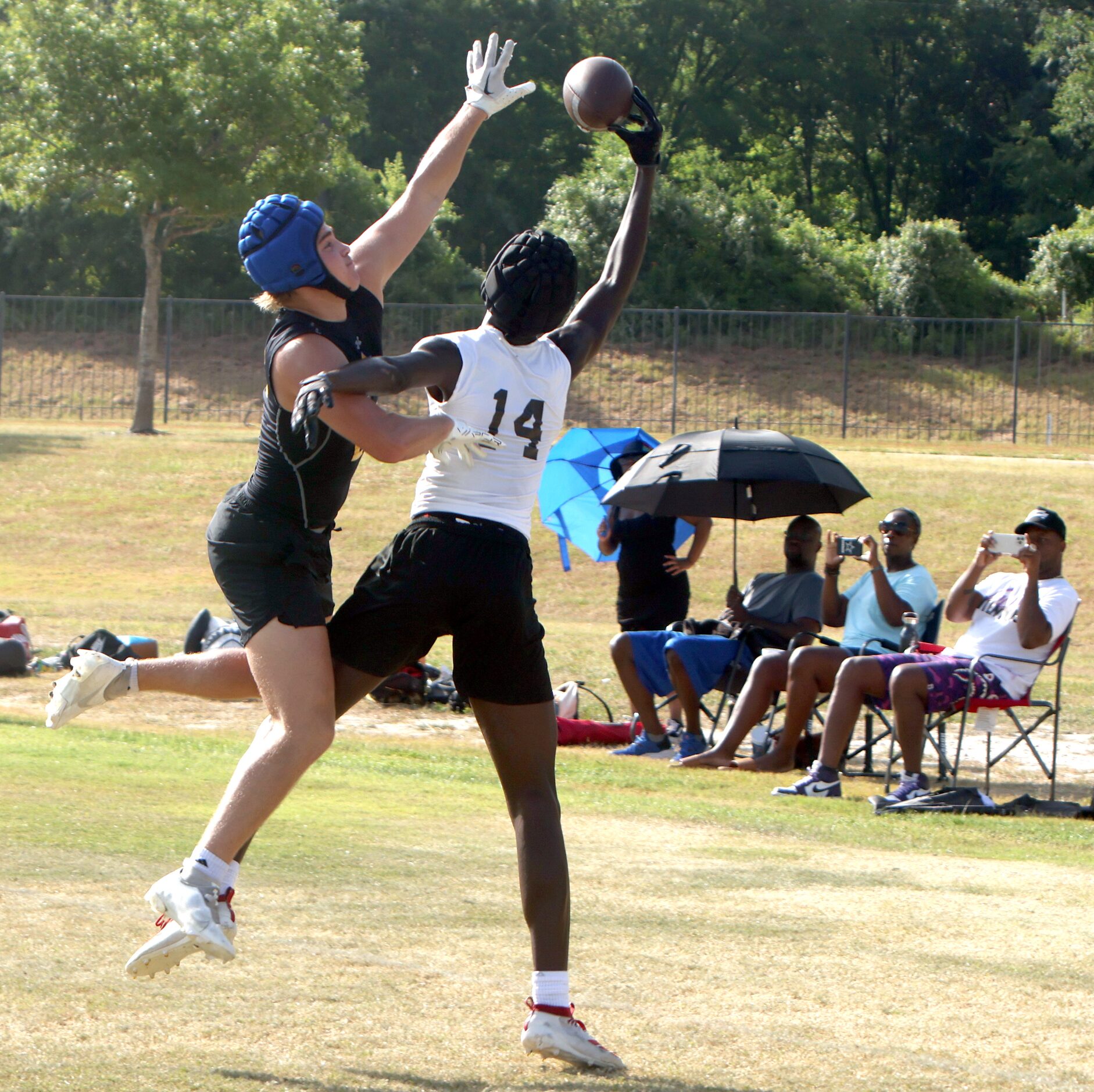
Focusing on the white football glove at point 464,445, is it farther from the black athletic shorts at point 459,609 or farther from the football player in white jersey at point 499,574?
the black athletic shorts at point 459,609

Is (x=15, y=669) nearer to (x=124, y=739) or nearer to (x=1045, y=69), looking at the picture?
(x=124, y=739)

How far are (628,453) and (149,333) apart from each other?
18097 mm

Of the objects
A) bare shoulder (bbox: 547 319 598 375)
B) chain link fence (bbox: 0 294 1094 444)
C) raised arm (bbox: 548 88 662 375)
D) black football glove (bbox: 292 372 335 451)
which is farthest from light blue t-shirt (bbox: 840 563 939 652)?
chain link fence (bbox: 0 294 1094 444)

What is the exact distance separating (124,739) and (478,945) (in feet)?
18.6

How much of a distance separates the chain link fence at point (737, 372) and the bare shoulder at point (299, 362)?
28.9 metres

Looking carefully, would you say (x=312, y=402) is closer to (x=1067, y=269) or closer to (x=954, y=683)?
(x=954, y=683)

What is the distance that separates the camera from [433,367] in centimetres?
368

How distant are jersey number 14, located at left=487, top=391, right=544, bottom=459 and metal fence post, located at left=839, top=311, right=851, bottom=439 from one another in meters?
27.9

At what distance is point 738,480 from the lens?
10.6 metres

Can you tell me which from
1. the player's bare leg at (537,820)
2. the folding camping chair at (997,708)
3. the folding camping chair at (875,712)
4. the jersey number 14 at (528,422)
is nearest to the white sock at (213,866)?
the player's bare leg at (537,820)

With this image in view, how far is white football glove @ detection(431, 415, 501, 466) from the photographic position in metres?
3.74

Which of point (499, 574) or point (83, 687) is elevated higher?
point (499, 574)

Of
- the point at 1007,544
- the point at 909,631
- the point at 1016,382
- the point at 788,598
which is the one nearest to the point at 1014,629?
the point at 1007,544

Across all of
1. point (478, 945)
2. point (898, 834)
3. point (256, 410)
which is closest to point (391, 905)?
point (478, 945)
